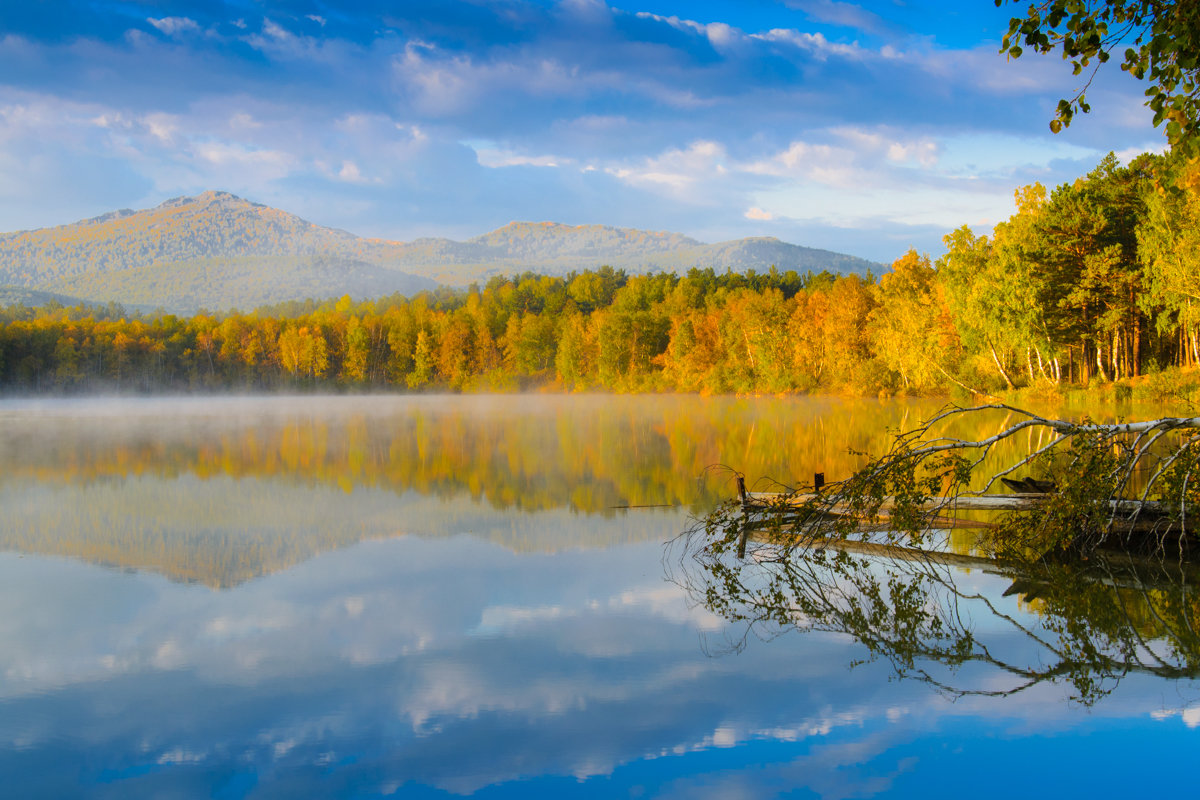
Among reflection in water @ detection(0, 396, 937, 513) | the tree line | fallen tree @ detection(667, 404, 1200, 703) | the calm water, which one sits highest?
the tree line

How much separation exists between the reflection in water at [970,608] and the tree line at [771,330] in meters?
3.91

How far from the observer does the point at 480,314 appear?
10056 centimetres

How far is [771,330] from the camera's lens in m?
65.8

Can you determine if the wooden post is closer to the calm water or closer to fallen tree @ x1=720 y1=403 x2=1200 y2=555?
fallen tree @ x1=720 y1=403 x2=1200 y2=555

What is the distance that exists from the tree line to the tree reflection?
3919mm

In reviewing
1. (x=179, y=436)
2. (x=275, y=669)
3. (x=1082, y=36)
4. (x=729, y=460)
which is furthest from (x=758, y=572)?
(x=179, y=436)

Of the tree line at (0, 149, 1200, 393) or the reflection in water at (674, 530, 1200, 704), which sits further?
the tree line at (0, 149, 1200, 393)

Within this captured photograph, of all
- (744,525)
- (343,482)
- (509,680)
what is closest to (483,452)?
(343,482)

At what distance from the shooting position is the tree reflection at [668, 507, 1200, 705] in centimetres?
653

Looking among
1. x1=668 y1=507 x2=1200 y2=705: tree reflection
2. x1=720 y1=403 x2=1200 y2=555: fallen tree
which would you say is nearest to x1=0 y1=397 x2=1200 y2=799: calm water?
x1=668 y1=507 x2=1200 y2=705: tree reflection

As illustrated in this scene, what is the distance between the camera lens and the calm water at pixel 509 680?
5.20 m

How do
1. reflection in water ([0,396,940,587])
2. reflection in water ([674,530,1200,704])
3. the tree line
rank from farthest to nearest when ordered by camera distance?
the tree line
reflection in water ([0,396,940,587])
reflection in water ([674,530,1200,704])

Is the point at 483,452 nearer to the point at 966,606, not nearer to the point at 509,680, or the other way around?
the point at 966,606

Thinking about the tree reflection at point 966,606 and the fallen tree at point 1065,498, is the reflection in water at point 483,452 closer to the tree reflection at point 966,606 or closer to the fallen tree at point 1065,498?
the fallen tree at point 1065,498
